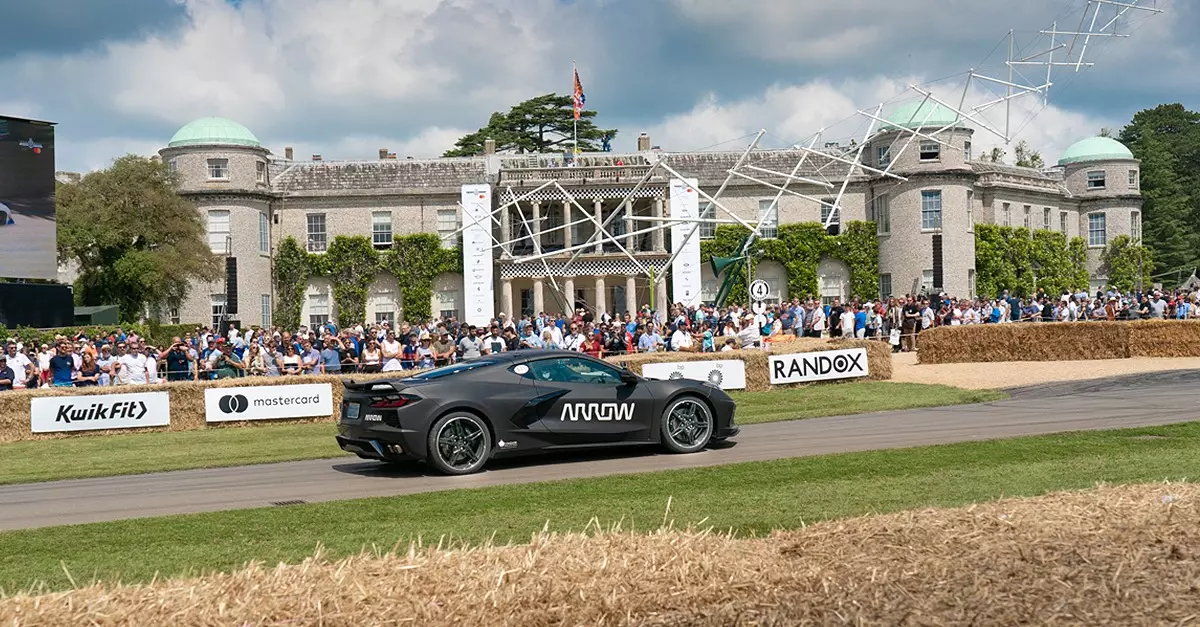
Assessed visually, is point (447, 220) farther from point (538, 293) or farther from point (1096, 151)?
point (1096, 151)

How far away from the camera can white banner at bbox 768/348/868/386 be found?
23625 mm

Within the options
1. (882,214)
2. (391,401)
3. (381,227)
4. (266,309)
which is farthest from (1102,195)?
(391,401)

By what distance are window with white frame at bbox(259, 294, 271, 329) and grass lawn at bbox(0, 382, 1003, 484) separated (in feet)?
122

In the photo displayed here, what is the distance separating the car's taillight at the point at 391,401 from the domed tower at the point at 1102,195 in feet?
214

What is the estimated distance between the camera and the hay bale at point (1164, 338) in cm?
2727

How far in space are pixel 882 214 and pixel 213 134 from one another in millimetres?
35473

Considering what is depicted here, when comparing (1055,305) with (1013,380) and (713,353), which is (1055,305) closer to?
(1013,380)

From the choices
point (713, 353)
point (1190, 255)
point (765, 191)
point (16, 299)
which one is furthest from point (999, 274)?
point (16, 299)

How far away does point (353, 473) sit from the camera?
43.7 feet

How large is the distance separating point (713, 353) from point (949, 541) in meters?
18.0

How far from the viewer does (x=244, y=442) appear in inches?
724

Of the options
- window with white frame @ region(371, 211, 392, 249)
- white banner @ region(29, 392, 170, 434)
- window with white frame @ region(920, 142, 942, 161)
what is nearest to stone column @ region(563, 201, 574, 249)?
window with white frame @ region(371, 211, 392, 249)

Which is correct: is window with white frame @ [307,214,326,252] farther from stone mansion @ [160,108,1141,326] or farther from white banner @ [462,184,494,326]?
white banner @ [462,184,494,326]

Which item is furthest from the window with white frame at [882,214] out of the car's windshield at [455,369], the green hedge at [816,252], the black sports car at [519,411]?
the car's windshield at [455,369]
